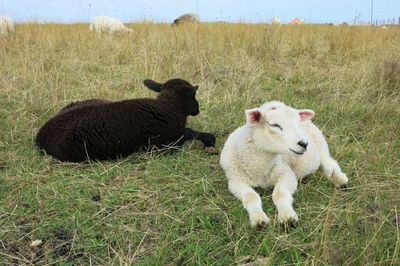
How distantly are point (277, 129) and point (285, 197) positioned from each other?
48 centimetres

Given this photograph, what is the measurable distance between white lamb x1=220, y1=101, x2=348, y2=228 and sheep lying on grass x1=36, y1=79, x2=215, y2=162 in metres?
0.88

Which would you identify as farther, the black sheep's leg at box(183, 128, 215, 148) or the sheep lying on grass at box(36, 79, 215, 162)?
the black sheep's leg at box(183, 128, 215, 148)

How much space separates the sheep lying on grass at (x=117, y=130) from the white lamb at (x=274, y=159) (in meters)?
0.88

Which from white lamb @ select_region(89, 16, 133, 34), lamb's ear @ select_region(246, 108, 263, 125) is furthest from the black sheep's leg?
white lamb @ select_region(89, 16, 133, 34)

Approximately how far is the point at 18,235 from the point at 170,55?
4.98 meters

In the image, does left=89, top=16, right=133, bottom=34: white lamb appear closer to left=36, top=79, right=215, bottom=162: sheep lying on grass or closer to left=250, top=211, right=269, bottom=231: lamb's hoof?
left=36, top=79, right=215, bottom=162: sheep lying on grass

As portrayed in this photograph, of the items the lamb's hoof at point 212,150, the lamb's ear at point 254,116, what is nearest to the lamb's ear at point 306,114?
the lamb's ear at point 254,116

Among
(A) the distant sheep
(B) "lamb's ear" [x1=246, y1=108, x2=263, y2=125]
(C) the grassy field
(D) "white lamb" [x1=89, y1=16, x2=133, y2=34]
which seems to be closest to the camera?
(C) the grassy field

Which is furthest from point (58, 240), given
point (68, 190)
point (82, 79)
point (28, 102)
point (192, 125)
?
point (82, 79)

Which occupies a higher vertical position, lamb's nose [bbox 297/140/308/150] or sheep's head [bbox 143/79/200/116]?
sheep's head [bbox 143/79/200/116]

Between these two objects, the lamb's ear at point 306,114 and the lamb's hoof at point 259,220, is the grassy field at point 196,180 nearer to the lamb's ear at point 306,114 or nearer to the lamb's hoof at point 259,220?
the lamb's hoof at point 259,220

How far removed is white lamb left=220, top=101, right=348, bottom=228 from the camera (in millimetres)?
3073

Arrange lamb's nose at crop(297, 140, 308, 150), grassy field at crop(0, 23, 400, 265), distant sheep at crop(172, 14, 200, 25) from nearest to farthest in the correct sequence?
grassy field at crop(0, 23, 400, 265) → lamb's nose at crop(297, 140, 308, 150) → distant sheep at crop(172, 14, 200, 25)

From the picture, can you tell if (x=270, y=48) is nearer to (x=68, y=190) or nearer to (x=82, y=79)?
(x=82, y=79)
